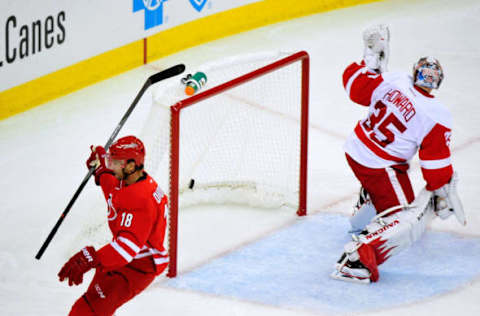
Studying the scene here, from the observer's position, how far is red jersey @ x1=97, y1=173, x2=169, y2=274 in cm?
423

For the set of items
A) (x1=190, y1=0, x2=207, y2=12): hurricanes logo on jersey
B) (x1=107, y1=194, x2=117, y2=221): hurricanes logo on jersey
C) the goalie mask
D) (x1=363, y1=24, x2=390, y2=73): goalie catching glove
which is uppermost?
(x1=190, y1=0, x2=207, y2=12): hurricanes logo on jersey

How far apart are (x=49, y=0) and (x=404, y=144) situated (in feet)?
8.92

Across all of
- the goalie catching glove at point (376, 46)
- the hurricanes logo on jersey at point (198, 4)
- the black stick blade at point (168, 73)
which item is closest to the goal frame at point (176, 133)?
the black stick blade at point (168, 73)

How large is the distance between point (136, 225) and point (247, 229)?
1.90 metres

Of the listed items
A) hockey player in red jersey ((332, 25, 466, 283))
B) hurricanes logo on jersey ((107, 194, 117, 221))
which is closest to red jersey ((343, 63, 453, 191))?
hockey player in red jersey ((332, 25, 466, 283))

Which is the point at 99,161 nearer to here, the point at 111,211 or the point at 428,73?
the point at 111,211

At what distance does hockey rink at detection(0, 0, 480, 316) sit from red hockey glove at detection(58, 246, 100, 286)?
0.94 m

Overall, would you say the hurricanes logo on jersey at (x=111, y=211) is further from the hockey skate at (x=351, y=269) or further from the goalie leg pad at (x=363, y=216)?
the goalie leg pad at (x=363, y=216)

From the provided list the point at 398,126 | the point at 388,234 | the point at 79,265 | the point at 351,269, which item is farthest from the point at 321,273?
the point at 79,265

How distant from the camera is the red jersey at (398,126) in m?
5.27

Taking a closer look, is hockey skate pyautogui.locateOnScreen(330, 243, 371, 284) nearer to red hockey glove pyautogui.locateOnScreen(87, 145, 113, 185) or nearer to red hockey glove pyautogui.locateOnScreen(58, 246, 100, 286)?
red hockey glove pyautogui.locateOnScreen(87, 145, 113, 185)

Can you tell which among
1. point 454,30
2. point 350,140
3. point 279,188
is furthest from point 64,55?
point 454,30

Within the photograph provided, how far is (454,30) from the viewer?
9453 millimetres

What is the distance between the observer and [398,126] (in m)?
5.36
